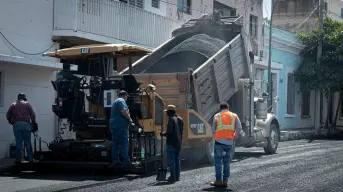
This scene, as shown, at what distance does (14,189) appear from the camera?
10445 mm

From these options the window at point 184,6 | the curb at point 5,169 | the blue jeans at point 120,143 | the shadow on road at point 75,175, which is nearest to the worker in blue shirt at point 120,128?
the blue jeans at point 120,143

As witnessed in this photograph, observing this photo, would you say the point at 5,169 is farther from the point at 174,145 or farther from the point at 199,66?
the point at 199,66

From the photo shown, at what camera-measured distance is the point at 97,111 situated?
520 inches

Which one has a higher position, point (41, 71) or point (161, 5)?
point (161, 5)

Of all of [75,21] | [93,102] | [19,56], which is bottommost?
[93,102]

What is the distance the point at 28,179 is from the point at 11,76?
4712 millimetres

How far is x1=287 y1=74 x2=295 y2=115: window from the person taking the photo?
110 ft

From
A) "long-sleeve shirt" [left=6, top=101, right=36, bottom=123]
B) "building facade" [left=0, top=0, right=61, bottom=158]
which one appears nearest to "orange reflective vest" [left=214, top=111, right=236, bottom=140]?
"long-sleeve shirt" [left=6, top=101, right=36, bottom=123]

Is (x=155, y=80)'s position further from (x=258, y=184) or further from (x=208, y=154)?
(x=258, y=184)

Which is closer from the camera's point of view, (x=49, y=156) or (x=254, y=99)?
(x=49, y=156)

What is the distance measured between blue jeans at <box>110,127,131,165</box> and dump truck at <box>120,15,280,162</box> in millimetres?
2197

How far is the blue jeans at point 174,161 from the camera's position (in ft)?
37.7

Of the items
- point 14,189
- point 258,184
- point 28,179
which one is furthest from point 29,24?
point 258,184

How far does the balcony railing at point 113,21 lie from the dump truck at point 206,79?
7.75 ft
